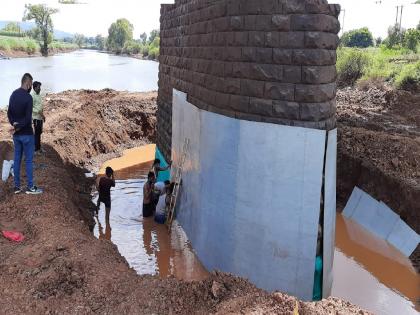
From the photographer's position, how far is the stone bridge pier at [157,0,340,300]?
5.97m

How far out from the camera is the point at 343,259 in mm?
9625

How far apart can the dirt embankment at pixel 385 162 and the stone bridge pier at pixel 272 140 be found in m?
4.51

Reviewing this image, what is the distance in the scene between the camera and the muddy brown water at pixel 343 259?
314 inches

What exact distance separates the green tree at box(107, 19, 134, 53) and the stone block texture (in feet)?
439

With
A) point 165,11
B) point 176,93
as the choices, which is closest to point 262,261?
point 176,93

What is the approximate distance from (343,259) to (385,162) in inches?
135

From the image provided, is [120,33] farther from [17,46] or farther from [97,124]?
[97,124]

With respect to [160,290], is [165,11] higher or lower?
higher

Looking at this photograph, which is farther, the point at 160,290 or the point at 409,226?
the point at 409,226

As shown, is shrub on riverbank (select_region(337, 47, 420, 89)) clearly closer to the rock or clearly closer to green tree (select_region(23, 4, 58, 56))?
the rock

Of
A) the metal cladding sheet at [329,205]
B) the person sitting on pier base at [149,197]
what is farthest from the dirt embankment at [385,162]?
the person sitting on pier base at [149,197]

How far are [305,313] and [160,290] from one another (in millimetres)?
1752

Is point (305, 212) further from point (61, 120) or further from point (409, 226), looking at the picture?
point (61, 120)

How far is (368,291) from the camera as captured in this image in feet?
27.1
